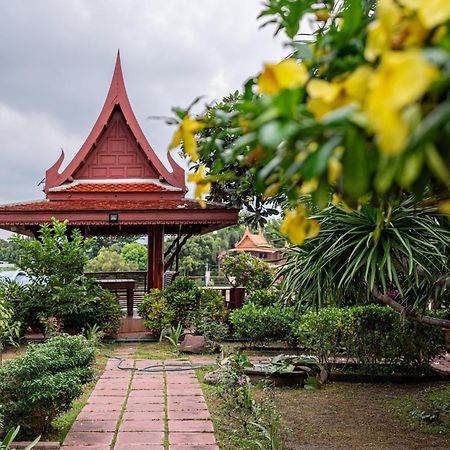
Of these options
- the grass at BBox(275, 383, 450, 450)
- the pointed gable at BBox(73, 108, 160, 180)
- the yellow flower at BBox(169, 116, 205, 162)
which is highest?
the pointed gable at BBox(73, 108, 160, 180)

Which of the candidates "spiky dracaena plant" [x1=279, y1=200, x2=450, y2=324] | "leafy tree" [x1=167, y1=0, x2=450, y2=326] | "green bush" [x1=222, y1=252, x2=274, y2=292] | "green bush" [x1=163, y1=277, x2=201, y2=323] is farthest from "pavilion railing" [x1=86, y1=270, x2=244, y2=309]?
"leafy tree" [x1=167, y1=0, x2=450, y2=326]

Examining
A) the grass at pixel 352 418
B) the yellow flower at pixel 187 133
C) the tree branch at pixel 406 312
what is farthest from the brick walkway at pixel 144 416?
the yellow flower at pixel 187 133

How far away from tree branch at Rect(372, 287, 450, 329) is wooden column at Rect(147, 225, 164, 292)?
6742mm

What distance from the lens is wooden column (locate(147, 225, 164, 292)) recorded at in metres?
11.1

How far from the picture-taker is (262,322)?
8.50 meters

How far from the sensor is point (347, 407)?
217 inches

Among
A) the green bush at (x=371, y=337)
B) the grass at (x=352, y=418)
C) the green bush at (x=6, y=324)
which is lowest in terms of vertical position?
the grass at (x=352, y=418)

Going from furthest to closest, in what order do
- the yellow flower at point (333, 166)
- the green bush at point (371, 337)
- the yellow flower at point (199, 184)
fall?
the green bush at point (371, 337), the yellow flower at point (199, 184), the yellow flower at point (333, 166)

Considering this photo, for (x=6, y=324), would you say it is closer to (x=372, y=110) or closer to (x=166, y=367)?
(x=166, y=367)

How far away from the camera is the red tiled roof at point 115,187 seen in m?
11.3

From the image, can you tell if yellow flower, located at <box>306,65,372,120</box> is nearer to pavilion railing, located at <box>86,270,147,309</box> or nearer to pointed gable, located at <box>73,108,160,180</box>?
pointed gable, located at <box>73,108,160,180</box>

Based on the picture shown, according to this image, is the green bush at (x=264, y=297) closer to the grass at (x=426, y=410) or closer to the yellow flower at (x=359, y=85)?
the grass at (x=426, y=410)

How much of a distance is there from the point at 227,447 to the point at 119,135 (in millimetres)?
8670

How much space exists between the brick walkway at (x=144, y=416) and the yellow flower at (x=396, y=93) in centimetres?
402
